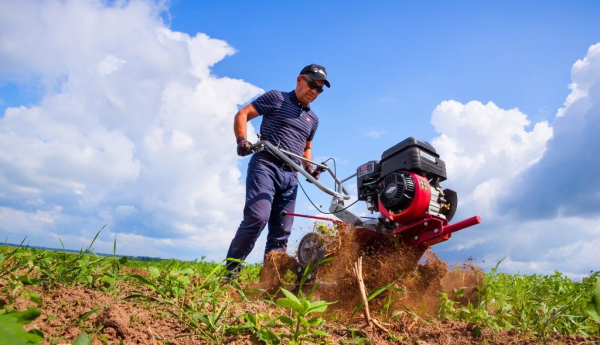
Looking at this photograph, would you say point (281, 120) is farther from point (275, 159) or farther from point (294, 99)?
point (275, 159)

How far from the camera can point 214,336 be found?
1795mm

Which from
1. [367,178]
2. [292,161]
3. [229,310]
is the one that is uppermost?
[292,161]

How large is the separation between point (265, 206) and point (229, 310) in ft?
8.47

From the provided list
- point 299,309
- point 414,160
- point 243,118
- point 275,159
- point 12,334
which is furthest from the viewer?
point 243,118

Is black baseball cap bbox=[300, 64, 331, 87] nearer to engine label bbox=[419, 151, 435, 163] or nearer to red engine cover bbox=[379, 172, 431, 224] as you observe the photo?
engine label bbox=[419, 151, 435, 163]

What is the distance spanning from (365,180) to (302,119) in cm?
147

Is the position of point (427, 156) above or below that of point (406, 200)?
above

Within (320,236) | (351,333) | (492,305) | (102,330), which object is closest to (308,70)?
(320,236)

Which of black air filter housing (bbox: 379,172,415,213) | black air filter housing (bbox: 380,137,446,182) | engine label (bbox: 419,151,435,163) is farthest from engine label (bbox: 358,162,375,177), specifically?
engine label (bbox: 419,151,435,163)

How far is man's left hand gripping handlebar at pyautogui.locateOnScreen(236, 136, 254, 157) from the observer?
15.8 feet

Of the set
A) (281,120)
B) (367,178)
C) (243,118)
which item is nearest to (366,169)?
(367,178)

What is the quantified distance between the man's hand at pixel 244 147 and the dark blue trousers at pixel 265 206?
159 millimetres

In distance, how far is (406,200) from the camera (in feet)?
12.4

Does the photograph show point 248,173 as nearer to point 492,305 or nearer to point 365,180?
point 365,180
